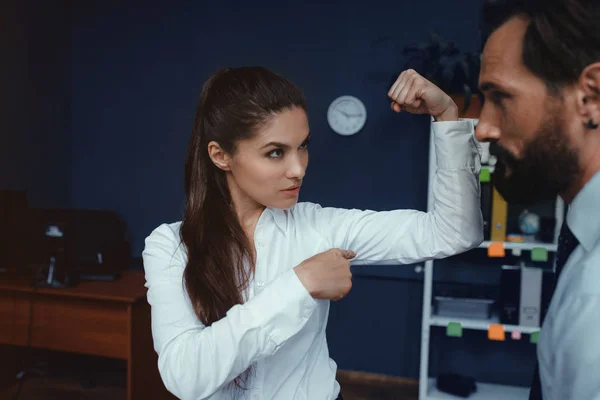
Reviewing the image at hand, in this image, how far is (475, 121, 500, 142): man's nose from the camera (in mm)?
864

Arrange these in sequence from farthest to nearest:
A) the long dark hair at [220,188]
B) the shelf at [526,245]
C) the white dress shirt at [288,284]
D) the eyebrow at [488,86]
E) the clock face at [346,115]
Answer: the clock face at [346,115], the shelf at [526,245], the long dark hair at [220,188], the white dress shirt at [288,284], the eyebrow at [488,86]

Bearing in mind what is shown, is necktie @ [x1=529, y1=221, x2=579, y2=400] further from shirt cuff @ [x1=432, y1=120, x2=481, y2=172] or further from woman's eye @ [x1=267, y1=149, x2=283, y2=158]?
woman's eye @ [x1=267, y1=149, x2=283, y2=158]

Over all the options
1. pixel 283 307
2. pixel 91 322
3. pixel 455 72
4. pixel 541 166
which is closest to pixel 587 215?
pixel 541 166

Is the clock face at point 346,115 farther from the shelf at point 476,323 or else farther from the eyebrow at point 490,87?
the eyebrow at point 490,87

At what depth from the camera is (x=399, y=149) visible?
10.8 ft

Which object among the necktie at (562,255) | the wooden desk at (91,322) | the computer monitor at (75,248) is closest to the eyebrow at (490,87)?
the necktie at (562,255)

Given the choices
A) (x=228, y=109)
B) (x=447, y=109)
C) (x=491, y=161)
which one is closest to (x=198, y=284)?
(x=228, y=109)

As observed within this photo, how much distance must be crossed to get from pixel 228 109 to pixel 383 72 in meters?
2.29

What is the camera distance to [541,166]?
0.79 m

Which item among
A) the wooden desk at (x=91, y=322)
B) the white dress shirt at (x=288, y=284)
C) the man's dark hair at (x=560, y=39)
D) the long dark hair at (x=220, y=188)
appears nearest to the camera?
the man's dark hair at (x=560, y=39)

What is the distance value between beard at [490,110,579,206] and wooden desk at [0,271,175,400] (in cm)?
216

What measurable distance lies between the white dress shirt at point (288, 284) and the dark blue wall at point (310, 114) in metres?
2.07

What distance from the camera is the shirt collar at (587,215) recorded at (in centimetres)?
73

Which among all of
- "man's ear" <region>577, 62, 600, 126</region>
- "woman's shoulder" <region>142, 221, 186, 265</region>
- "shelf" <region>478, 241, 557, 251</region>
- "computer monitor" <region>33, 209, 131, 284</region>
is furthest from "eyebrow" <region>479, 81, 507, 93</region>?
"computer monitor" <region>33, 209, 131, 284</region>
